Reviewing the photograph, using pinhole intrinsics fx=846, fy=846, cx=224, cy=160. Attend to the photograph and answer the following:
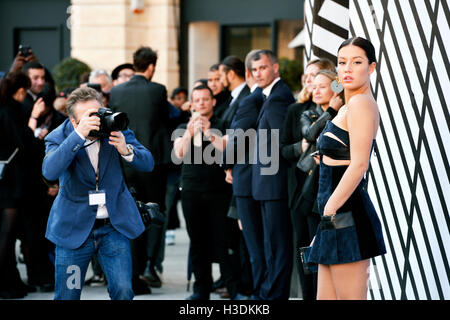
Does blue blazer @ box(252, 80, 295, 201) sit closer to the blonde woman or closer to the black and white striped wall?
the black and white striped wall

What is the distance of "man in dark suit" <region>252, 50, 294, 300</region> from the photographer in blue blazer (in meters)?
1.95

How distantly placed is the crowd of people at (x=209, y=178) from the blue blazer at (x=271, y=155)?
11 millimetres

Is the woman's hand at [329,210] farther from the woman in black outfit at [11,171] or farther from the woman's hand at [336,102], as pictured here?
the woman in black outfit at [11,171]

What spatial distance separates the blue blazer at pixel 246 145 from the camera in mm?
7223

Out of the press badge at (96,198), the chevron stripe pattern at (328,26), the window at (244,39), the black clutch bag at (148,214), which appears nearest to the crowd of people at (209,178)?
the press badge at (96,198)

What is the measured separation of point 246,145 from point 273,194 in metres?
0.56

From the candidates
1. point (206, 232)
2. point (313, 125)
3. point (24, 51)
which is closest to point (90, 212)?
point (313, 125)

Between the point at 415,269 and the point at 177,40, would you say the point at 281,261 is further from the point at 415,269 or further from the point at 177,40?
the point at 177,40

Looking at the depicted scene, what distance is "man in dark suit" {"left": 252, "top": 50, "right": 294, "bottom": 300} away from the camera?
6.96 metres

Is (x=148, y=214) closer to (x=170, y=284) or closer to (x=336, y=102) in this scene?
(x=336, y=102)

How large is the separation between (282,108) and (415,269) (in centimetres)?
185

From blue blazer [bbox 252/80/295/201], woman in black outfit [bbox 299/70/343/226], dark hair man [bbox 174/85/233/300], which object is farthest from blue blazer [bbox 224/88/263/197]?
woman in black outfit [bbox 299/70/343/226]

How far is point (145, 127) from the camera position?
26.4ft

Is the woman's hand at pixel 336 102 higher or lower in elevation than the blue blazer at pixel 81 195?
higher
